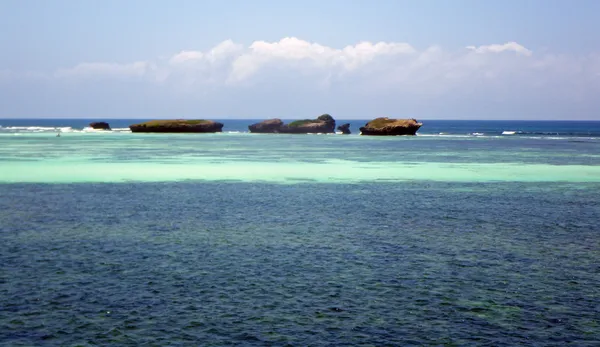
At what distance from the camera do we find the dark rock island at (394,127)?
163m

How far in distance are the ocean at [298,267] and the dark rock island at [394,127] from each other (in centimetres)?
12219

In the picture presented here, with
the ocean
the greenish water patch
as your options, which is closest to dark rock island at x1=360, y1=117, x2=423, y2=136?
the greenish water patch

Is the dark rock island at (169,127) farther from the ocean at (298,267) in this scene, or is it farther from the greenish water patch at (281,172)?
the ocean at (298,267)

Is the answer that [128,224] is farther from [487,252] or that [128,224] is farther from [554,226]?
[554,226]

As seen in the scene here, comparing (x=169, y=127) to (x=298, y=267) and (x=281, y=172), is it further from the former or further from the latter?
(x=298, y=267)

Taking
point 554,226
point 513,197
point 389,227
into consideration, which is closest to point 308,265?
point 389,227

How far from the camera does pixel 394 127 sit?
16288cm

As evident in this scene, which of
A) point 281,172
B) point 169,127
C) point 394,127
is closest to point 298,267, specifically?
point 281,172

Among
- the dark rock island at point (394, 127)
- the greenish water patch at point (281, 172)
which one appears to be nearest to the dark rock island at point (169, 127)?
the dark rock island at point (394, 127)

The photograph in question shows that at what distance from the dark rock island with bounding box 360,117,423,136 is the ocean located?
122192 mm

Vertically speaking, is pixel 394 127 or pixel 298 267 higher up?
pixel 394 127

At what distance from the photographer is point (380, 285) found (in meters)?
17.9

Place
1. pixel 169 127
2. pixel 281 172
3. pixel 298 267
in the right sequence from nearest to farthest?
pixel 298 267 → pixel 281 172 → pixel 169 127

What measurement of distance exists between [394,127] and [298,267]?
14564 centimetres
